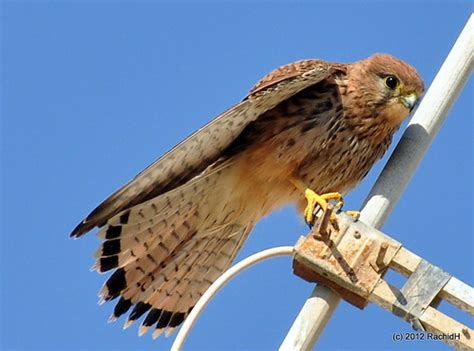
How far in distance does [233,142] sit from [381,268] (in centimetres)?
195

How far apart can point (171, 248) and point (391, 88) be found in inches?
53.2

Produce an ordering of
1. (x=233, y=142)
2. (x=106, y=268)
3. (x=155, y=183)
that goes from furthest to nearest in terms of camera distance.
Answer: (x=233, y=142) → (x=106, y=268) → (x=155, y=183)

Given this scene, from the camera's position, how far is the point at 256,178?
4.61m

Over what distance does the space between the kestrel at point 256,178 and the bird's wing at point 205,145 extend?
1 centimetres

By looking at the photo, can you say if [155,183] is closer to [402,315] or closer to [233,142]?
[233,142]

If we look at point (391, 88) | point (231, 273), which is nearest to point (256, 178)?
point (391, 88)

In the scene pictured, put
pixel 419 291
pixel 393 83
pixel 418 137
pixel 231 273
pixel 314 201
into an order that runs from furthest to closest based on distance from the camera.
A: pixel 393 83 < pixel 314 201 < pixel 418 137 < pixel 231 273 < pixel 419 291

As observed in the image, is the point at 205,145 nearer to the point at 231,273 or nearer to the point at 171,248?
the point at 171,248

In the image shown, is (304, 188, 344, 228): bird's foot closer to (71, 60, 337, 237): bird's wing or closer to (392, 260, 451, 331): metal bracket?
(71, 60, 337, 237): bird's wing

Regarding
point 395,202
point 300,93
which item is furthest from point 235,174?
point 395,202

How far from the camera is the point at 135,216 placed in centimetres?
435

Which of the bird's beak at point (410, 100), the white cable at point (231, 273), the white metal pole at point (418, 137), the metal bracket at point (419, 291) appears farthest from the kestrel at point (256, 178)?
the metal bracket at point (419, 291)

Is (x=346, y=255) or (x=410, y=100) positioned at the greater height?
(x=410, y=100)

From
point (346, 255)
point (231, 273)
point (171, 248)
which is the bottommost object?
point (171, 248)
